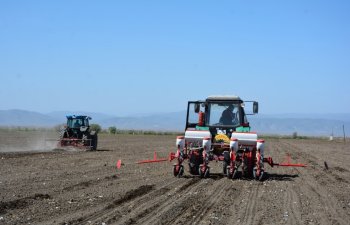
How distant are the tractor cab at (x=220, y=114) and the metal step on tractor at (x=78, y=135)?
45.2 feet

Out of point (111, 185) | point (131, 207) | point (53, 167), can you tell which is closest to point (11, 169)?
point (53, 167)

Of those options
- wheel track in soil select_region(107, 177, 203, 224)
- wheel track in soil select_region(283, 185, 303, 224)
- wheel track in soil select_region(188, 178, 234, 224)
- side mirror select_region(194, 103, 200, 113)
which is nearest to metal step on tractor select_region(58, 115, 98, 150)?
side mirror select_region(194, 103, 200, 113)

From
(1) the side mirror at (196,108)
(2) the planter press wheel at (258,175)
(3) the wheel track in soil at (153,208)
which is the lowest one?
(3) the wheel track in soil at (153,208)

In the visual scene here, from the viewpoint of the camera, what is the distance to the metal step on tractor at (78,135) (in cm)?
3097

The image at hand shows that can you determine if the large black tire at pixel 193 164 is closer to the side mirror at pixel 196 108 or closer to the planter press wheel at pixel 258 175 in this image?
the side mirror at pixel 196 108

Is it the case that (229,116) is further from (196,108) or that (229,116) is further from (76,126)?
(76,126)

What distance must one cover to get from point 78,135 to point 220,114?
15.8 meters

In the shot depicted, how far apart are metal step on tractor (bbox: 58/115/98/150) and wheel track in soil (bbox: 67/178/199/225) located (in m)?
17.3

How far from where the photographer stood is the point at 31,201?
10875mm

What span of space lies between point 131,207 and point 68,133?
2212 centimetres

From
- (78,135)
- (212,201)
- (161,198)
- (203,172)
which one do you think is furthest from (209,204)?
(78,135)

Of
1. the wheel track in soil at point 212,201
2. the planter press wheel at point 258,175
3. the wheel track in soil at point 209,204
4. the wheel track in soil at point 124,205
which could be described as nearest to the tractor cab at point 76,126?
the planter press wheel at point 258,175

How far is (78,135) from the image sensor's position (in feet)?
106

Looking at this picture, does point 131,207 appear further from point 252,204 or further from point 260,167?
point 260,167
